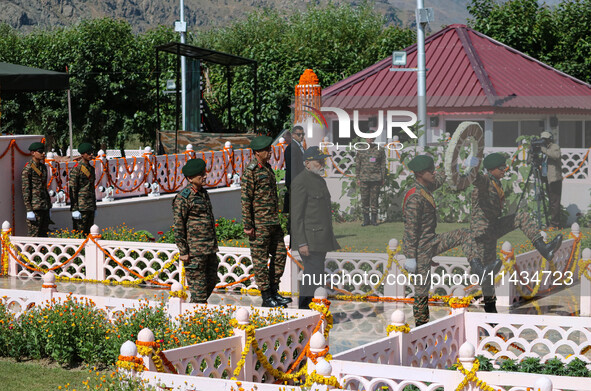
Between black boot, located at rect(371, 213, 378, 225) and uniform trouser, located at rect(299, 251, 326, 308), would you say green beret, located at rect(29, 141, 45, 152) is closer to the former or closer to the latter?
uniform trouser, located at rect(299, 251, 326, 308)

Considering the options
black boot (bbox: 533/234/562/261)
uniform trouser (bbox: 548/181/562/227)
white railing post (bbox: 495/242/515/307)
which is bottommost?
white railing post (bbox: 495/242/515/307)

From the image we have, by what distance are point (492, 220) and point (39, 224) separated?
28.9ft

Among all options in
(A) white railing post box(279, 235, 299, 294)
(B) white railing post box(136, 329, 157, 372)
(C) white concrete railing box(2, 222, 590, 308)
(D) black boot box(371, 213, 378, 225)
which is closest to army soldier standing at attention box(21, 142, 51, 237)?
(C) white concrete railing box(2, 222, 590, 308)

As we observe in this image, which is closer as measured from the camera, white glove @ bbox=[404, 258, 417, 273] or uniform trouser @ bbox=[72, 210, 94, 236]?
white glove @ bbox=[404, 258, 417, 273]

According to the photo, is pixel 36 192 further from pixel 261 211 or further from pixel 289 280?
pixel 261 211

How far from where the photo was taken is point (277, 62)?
37312 mm

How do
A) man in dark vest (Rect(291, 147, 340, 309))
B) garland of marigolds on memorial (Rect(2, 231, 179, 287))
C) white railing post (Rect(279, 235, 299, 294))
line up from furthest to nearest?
garland of marigolds on memorial (Rect(2, 231, 179, 287)), white railing post (Rect(279, 235, 299, 294)), man in dark vest (Rect(291, 147, 340, 309))

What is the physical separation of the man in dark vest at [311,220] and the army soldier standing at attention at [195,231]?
3.13 ft

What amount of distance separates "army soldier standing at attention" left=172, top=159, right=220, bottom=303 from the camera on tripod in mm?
3391

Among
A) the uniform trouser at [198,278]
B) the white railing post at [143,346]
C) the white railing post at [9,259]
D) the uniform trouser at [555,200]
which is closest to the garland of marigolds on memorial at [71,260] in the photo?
the white railing post at [9,259]

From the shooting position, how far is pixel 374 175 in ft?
26.6

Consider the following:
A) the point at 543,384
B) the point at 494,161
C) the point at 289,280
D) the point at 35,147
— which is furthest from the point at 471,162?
the point at 35,147

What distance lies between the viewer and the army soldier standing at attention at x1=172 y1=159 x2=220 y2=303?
970 cm

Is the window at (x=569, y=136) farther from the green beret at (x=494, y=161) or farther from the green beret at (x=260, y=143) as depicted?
the green beret at (x=260, y=143)
